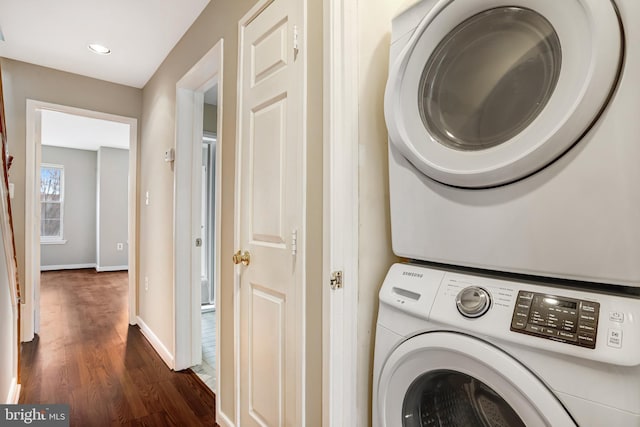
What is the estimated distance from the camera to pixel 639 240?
56cm

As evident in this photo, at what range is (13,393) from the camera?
5.93 feet

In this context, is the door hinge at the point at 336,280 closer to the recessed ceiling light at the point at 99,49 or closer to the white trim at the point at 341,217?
the white trim at the point at 341,217

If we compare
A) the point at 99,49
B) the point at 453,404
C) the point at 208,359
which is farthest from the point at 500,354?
the point at 99,49

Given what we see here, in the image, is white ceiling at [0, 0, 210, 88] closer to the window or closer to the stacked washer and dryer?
the stacked washer and dryer

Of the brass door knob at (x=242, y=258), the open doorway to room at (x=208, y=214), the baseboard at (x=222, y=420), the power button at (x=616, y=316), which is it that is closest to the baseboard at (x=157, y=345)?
the open doorway to room at (x=208, y=214)

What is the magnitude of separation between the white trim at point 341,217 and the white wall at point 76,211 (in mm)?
7391

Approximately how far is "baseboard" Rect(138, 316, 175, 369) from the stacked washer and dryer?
2.04 metres

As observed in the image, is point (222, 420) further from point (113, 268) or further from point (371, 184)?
point (113, 268)

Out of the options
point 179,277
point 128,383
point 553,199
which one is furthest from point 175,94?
point 553,199

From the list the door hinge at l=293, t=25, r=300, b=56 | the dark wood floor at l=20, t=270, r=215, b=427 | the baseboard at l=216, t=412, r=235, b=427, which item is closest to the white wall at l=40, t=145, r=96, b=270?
the dark wood floor at l=20, t=270, r=215, b=427

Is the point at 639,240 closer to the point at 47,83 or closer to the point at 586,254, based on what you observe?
the point at 586,254

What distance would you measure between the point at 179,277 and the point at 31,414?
1067 mm

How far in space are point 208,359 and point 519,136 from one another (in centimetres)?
264

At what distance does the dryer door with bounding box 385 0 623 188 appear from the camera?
0.59m
